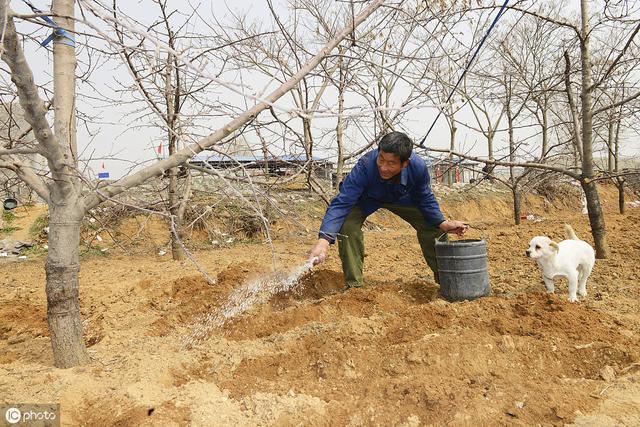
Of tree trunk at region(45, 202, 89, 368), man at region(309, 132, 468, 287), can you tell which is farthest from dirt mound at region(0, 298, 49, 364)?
man at region(309, 132, 468, 287)

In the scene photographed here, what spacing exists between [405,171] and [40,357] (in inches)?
122

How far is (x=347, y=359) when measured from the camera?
114 inches

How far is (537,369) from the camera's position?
8.88ft

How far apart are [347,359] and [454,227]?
1861mm

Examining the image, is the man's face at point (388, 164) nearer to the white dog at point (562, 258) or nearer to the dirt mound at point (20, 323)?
the white dog at point (562, 258)

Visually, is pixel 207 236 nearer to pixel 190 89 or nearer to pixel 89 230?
pixel 89 230

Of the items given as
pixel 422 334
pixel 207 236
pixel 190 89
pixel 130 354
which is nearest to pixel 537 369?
pixel 422 334

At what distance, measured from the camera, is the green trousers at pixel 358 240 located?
4.65m

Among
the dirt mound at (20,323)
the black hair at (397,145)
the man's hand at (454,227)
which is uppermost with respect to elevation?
the black hair at (397,145)

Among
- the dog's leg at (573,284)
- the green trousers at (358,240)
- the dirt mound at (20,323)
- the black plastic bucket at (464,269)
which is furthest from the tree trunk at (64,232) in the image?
the dog's leg at (573,284)

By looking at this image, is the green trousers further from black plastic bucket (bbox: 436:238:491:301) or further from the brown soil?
black plastic bucket (bbox: 436:238:491:301)

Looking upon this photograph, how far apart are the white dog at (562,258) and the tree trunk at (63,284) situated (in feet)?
11.0
